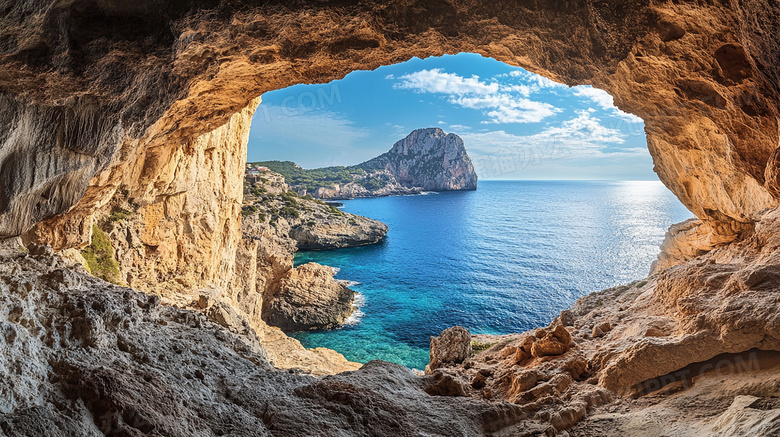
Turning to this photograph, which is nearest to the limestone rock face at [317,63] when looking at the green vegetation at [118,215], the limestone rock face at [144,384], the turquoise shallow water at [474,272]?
the limestone rock face at [144,384]

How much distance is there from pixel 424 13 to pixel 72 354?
29.0ft

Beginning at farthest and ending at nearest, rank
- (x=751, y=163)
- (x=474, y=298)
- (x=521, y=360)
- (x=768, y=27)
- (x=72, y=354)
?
(x=474, y=298) → (x=521, y=360) → (x=751, y=163) → (x=72, y=354) → (x=768, y=27)

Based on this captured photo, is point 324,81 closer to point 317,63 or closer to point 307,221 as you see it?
point 317,63

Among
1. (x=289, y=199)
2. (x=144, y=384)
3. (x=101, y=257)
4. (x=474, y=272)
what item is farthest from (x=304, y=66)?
(x=289, y=199)

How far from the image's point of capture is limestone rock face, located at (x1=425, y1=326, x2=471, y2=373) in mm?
13117

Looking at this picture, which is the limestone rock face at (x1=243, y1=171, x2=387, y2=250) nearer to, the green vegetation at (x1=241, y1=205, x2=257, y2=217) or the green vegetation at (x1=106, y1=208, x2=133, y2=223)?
the green vegetation at (x1=241, y1=205, x2=257, y2=217)

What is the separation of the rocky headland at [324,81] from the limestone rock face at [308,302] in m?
29.0

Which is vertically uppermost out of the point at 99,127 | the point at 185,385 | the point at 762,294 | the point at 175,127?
the point at 175,127

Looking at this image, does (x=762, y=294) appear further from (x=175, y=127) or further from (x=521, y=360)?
(x=175, y=127)

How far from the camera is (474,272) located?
55.4 meters

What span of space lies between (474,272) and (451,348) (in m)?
43.4

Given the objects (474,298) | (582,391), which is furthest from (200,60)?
(474,298)

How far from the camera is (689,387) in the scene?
21.4ft

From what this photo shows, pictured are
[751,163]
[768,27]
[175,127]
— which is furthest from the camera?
[175,127]
